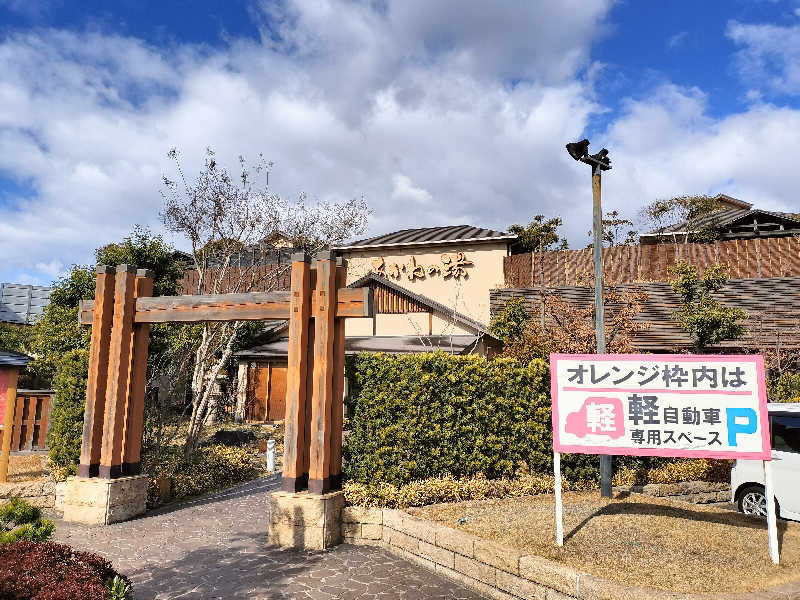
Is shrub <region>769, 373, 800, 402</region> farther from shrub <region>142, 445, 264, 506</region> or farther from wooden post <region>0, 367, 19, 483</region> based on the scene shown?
wooden post <region>0, 367, 19, 483</region>

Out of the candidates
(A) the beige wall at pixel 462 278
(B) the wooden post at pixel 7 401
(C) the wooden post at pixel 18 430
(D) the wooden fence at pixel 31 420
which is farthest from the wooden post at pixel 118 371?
(A) the beige wall at pixel 462 278

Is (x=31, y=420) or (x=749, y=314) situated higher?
(x=749, y=314)

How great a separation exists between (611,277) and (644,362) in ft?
55.5

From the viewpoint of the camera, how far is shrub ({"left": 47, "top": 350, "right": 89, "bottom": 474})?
32.0 feet

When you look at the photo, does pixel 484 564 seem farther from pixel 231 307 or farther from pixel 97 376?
pixel 97 376

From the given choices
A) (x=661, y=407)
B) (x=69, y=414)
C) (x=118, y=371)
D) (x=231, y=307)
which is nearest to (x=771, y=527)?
(x=661, y=407)

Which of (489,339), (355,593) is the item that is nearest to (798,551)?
(355,593)

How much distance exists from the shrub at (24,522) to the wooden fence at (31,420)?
8378mm

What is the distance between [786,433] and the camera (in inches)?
322

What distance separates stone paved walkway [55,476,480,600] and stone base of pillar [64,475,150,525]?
0.74 feet

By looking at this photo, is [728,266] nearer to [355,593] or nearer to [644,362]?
[644,362]

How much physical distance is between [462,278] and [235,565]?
20281mm

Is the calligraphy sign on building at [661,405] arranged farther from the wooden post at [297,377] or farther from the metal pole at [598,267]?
the wooden post at [297,377]

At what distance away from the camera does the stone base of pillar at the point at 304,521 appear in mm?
7277
